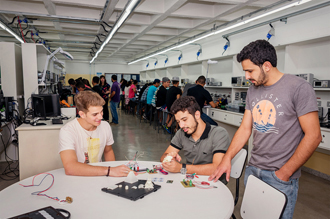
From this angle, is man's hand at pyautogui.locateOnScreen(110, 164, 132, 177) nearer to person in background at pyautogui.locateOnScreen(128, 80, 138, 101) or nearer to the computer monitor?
the computer monitor

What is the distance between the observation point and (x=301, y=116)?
1391mm

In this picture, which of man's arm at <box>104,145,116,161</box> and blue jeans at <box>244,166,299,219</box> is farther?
man's arm at <box>104,145,116,161</box>

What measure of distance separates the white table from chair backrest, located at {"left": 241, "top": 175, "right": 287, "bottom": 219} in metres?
0.15

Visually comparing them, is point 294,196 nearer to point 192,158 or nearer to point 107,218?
point 192,158

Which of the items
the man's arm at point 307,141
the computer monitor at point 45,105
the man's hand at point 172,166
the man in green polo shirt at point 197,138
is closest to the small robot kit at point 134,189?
the man's hand at point 172,166

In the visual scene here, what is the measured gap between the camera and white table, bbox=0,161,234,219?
123cm

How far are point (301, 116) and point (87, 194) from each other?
1.34 metres

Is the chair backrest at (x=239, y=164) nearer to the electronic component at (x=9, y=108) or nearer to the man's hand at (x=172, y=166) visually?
the man's hand at (x=172, y=166)

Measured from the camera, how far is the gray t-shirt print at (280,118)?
1403mm

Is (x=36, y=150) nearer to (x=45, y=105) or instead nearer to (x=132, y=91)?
(x=45, y=105)

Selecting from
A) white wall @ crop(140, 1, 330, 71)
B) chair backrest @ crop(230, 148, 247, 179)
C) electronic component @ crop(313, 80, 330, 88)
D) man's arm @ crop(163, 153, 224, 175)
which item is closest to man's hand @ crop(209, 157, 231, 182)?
man's arm @ crop(163, 153, 224, 175)

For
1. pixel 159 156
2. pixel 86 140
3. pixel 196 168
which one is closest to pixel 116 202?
pixel 196 168

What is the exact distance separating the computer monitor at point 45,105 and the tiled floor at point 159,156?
1132 millimetres

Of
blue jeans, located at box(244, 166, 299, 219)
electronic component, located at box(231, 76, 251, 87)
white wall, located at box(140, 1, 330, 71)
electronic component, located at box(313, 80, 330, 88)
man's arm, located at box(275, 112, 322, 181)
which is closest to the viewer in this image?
man's arm, located at box(275, 112, 322, 181)
